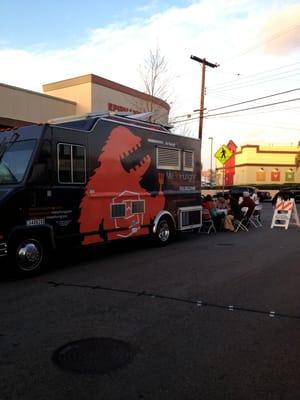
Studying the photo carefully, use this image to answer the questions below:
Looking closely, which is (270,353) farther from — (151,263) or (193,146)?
(193,146)

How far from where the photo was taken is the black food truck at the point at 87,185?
28.4 ft

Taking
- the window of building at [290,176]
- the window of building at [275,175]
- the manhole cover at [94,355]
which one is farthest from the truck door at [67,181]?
the window of building at [290,176]

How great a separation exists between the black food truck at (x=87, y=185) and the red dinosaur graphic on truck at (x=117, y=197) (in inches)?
0.8

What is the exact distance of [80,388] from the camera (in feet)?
13.2

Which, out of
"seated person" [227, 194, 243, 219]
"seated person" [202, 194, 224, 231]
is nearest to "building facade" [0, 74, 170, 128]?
"seated person" [202, 194, 224, 231]

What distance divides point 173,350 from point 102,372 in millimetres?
887

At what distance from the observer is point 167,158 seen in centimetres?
1291

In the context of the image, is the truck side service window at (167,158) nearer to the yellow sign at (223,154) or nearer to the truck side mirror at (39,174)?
the truck side mirror at (39,174)

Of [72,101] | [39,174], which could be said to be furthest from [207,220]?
[72,101]

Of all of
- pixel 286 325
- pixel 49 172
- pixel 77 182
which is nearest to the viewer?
pixel 286 325

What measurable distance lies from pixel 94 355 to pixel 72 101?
63.2 feet

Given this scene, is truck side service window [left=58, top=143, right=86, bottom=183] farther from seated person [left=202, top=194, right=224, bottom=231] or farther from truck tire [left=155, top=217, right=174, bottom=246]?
seated person [left=202, top=194, right=224, bottom=231]

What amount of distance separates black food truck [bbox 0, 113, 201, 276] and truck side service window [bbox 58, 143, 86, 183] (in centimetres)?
2

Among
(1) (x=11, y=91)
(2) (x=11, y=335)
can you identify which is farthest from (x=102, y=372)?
(1) (x=11, y=91)
